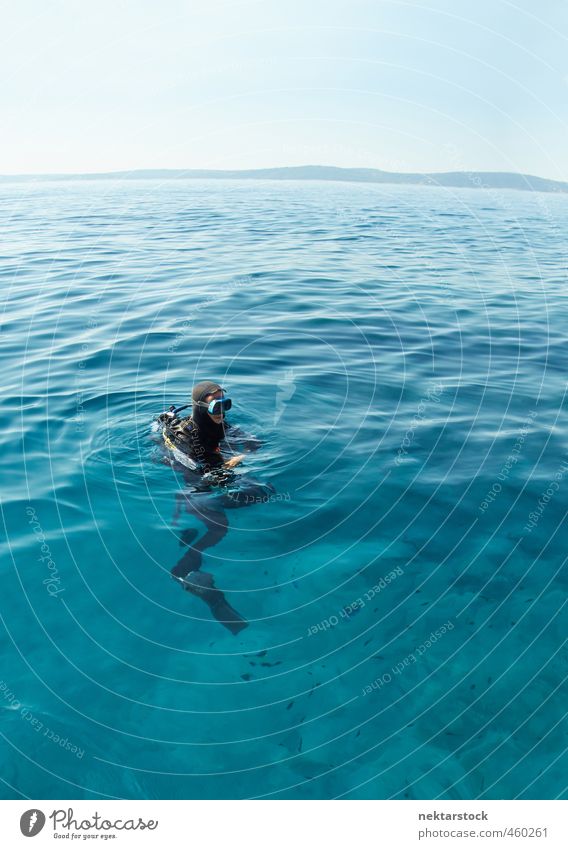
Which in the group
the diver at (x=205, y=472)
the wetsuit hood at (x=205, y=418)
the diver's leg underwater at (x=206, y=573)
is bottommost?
the diver's leg underwater at (x=206, y=573)

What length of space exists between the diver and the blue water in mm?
211

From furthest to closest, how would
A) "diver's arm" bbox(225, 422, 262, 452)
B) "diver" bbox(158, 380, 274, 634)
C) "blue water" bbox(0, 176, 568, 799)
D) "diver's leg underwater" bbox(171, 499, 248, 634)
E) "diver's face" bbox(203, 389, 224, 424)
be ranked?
"diver's arm" bbox(225, 422, 262, 452), "diver's face" bbox(203, 389, 224, 424), "diver" bbox(158, 380, 274, 634), "diver's leg underwater" bbox(171, 499, 248, 634), "blue water" bbox(0, 176, 568, 799)

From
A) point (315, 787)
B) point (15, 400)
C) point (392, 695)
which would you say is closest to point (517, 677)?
point (392, 695)

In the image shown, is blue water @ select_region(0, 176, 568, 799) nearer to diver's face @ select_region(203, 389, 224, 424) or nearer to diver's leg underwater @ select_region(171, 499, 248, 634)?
diver's leg underwater @ select_region(171, 499, 248, 634)

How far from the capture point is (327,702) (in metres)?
5.19

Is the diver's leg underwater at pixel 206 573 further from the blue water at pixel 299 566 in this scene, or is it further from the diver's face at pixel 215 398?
the diver's face at pixel 215 398

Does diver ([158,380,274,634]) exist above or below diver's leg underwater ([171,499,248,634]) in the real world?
above

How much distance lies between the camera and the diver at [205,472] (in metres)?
7.02

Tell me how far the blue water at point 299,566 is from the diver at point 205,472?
0.21m

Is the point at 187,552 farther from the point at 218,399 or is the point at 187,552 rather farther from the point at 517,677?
the point at 517,677

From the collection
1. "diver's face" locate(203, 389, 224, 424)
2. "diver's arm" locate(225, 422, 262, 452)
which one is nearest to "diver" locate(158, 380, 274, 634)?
"diver's face" locate(203, 389, 224, 424)

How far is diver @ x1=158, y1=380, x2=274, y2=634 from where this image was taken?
702cm

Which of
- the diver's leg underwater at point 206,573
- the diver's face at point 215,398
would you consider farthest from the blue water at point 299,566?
the diver's face at point 215,398
